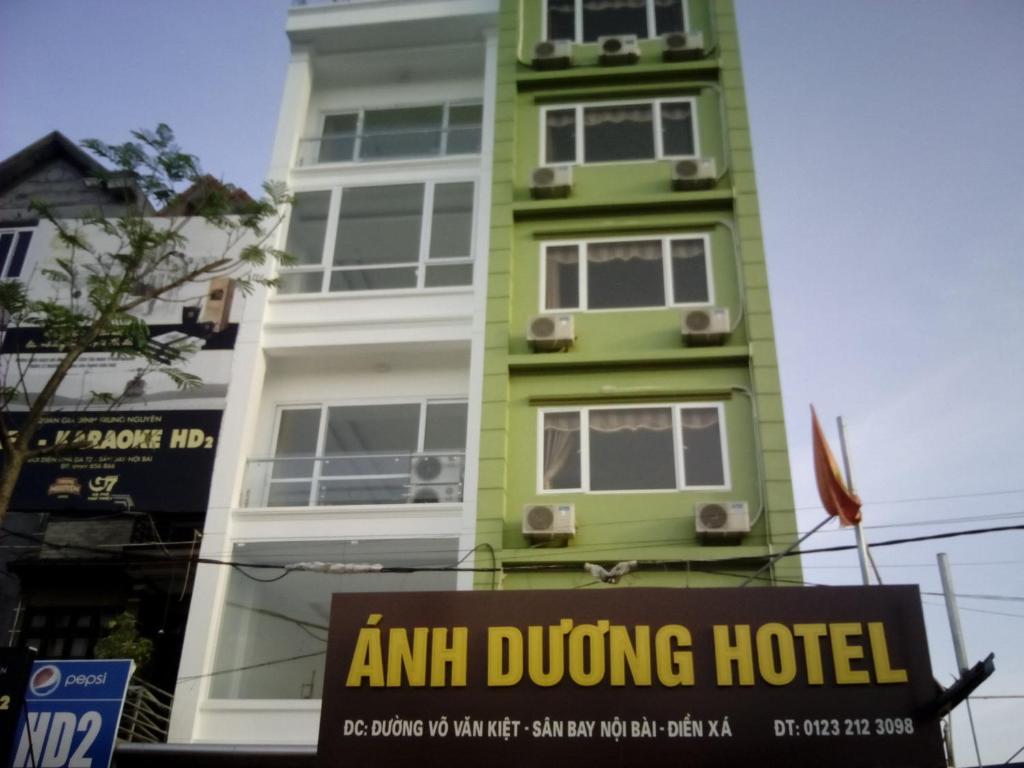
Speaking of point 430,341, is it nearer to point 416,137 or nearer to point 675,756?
point 416,137

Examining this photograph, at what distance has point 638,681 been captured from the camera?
7961 mm

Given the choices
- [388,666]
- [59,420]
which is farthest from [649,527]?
[59,420]

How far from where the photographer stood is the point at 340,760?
26.0 feet

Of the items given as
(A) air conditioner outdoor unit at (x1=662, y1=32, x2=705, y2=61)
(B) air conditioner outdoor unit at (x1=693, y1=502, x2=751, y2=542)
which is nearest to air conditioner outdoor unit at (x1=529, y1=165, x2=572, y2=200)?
(A) air conditioner outdoor unit at (x1=662, y1=32, x2=705, y2=61)

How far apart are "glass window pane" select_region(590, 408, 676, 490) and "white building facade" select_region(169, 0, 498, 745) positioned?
4.59 feet

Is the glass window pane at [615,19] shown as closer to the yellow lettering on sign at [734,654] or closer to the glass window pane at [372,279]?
the glass window pane at [372,279]

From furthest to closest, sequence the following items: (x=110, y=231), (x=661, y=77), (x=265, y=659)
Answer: (x=661, y=77) → (x=265, y=659) → (x=110, y=231)

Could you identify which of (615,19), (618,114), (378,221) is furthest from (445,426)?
(615,19)

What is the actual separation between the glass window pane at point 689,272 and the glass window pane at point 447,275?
8.57ft

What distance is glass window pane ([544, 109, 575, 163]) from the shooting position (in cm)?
1345

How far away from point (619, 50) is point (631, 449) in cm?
603

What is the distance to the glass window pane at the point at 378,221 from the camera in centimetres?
1333

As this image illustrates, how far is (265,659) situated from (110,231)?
5.00 metres

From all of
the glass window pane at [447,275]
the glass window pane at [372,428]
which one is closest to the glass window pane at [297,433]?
the glass window pane at [372,428]
